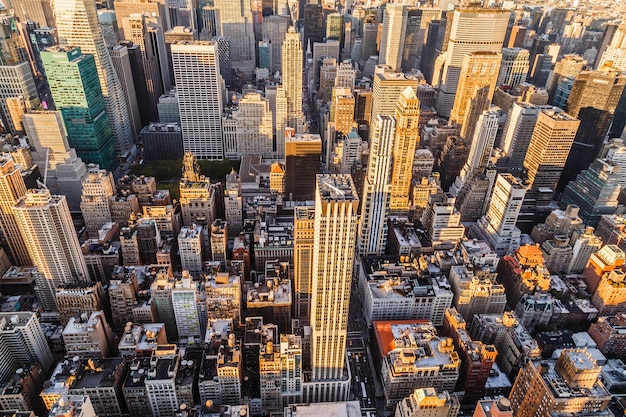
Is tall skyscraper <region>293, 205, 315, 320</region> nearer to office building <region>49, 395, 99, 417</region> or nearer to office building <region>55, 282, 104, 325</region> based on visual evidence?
office building <region>55, 282, 104, 325</region>

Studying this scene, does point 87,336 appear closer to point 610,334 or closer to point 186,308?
point 186,308

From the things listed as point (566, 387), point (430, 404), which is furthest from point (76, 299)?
point (566, 387)

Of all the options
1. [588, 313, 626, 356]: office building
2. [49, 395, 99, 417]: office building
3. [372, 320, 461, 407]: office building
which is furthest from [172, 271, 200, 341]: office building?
[588, 313, 626, 356]: office building

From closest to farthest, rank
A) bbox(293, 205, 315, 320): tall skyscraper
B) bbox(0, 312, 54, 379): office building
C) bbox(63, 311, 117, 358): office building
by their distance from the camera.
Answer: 1. bbox(0, 312, 54, 379): office building
2. bbox(63, 311, 117, 358): office building
3. bbox(293, 205, 315, 320): tall skyscraper

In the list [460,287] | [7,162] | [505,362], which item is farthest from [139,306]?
[505,362]

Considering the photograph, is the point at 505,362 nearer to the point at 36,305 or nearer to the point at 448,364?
the point at 448,364

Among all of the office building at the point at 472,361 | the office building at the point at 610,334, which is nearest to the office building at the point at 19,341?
the office building at the point at 472,361

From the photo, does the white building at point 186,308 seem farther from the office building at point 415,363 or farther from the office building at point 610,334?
the office building at point 610,334
